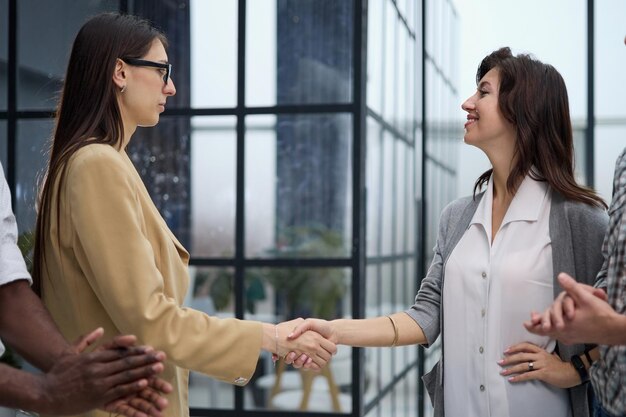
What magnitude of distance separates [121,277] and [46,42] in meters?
2.19

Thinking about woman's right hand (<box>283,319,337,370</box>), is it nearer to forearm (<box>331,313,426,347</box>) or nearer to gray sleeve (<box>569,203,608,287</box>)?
forearm (<box>331,313,426,347</box>)

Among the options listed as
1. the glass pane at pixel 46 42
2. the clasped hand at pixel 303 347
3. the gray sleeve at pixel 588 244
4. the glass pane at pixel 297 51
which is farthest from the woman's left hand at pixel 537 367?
the glass pane at pixel 46 42

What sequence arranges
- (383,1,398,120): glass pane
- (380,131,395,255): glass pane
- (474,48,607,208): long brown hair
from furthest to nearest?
(380,131,395,255): glass pane, (383,1,398,120): glass pane, (474,48,607,208): long brown hair

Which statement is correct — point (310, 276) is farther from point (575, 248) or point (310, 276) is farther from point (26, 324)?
point (26, 324)

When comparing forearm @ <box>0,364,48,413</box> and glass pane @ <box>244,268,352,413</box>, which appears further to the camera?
glass pane @ <box>244,268,352,413</box>

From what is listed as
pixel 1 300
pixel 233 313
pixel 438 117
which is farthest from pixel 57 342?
pixel 438 117

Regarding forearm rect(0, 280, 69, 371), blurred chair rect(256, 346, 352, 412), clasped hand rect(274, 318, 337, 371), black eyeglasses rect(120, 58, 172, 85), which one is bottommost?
blurred chair rect(256, 346, 352, 412)

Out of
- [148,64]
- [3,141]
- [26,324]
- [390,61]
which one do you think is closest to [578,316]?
[26,324]

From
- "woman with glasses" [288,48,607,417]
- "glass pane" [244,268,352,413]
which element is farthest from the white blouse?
"glass pane" [244,268,352,413]

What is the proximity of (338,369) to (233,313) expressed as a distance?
0.53 metres

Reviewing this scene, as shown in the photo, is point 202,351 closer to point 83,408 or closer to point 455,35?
point 83,408

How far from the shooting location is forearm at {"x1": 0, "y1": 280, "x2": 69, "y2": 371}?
5.43 feet

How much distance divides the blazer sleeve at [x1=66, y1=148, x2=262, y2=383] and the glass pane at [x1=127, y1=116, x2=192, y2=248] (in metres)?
1.84

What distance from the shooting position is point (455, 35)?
423 cm
